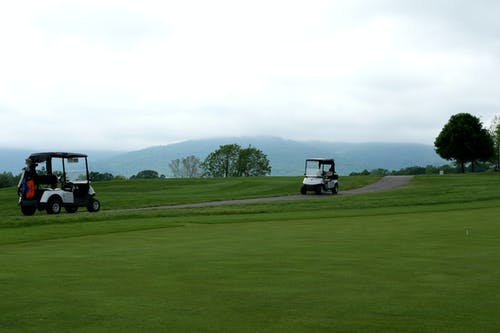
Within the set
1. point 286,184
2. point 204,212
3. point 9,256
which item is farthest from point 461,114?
point 9,256

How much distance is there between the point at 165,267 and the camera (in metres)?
9.57

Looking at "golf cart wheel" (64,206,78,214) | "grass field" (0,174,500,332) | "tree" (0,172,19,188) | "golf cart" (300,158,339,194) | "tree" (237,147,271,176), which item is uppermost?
"tree" (237,147,271,176)

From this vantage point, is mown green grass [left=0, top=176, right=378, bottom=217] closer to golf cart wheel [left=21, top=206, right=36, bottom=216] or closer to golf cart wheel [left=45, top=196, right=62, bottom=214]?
golf cart wheel [left=21, top=206, right=36, bottom=216]

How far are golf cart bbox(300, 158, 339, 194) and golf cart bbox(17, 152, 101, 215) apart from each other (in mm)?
18332

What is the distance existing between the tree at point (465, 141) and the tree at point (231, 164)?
4461cm

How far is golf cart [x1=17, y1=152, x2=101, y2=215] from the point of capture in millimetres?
28688

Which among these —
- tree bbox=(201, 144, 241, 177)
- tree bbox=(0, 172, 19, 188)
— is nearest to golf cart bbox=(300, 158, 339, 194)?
tree bbox=(0, 172, 19, 188)

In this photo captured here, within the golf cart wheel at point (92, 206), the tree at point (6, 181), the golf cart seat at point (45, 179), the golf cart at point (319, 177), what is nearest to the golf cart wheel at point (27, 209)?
→ the golf cart seat at point (45, 179)

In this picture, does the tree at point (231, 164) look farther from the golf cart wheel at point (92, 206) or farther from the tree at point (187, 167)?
the golf cart wheel at point (92, 206)

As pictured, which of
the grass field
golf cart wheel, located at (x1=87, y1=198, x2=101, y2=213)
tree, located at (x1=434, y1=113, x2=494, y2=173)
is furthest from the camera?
tree, located at (x1=434, y1=113, x2=494, y2=173)

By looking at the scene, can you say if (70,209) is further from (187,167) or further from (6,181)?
(187,167)

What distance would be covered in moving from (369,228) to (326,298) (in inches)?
401

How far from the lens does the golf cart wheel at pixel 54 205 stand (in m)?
28.7

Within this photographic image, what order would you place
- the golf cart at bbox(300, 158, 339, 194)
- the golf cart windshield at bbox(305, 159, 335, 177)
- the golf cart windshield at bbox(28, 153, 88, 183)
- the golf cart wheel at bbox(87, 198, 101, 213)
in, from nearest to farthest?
the golf cart windshield at bbox(28, 153, 88, 183)
the golf cart wheel at bbox(87, 198, 101, 213)
the golf cart at bbox(300, 158, 339, 194)
the golf cart windshield at bbox(305, 159, 335, 177)
